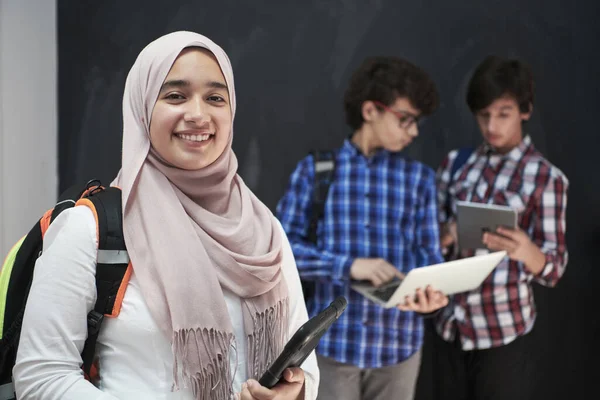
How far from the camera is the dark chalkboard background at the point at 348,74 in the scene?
2.91m

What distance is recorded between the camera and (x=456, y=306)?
2842mm

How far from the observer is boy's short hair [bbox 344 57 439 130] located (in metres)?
2.61

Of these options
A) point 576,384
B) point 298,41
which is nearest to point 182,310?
point 298,41

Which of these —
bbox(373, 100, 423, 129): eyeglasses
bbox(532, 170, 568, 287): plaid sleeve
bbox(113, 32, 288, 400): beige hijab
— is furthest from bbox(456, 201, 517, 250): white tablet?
bbox(113, 32, 288, 400): beige hijab

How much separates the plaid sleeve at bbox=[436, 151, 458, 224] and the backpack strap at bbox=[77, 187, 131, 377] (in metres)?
1.90

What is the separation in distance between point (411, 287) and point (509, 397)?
0.88m

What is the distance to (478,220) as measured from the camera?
8.70ft

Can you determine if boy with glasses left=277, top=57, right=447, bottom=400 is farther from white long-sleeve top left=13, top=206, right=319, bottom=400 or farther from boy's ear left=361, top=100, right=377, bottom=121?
white long-sleeve top left=13, top=206, right=319, bottom=400

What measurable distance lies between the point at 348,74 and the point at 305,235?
35.6 inches

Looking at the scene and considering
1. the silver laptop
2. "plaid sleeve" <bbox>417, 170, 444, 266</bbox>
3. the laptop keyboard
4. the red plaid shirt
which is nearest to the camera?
the silver laptop

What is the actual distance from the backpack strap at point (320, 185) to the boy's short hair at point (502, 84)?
73 centimetres

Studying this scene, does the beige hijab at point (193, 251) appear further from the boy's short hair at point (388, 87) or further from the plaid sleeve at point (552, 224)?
the plaid sleeve at point (552, 224)

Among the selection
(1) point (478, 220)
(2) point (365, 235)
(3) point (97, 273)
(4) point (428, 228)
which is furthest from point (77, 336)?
(1) point (478, 220)

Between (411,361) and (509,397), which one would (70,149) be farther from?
(509,397)
